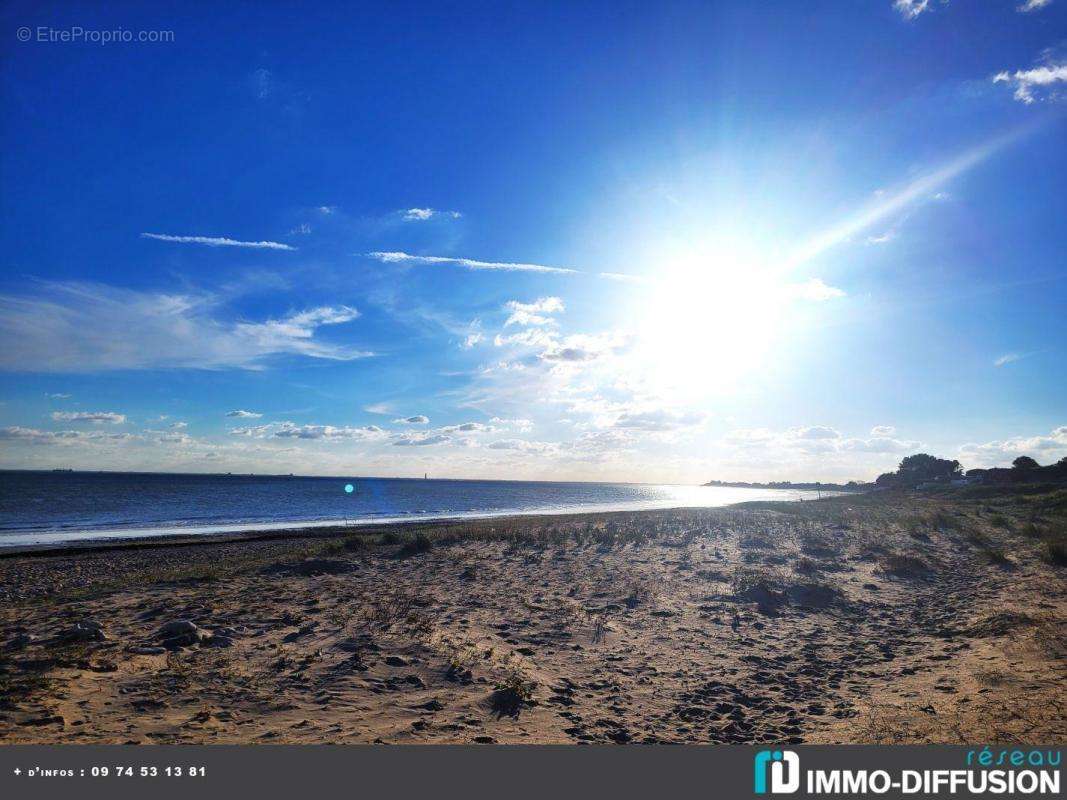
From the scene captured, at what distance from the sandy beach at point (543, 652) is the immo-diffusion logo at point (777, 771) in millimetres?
1251

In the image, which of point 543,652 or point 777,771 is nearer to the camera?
point 777,771

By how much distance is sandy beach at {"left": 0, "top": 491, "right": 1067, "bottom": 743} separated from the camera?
6.51 m

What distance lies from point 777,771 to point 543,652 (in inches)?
202

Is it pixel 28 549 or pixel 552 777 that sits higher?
pixel 552 777

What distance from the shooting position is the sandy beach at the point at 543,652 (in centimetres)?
651

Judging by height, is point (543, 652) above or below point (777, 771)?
below

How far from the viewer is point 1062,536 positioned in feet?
73.3

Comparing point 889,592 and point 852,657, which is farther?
point 889,592

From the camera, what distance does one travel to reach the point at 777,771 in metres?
5.42

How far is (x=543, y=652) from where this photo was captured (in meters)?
9.89

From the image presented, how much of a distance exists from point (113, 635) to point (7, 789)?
200 inches

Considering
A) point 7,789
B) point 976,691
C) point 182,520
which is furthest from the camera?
point 182,520

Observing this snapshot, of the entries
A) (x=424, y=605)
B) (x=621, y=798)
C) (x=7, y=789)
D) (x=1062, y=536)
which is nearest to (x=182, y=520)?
(x=424, y=605)

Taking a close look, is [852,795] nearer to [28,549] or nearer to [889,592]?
[889,592]
